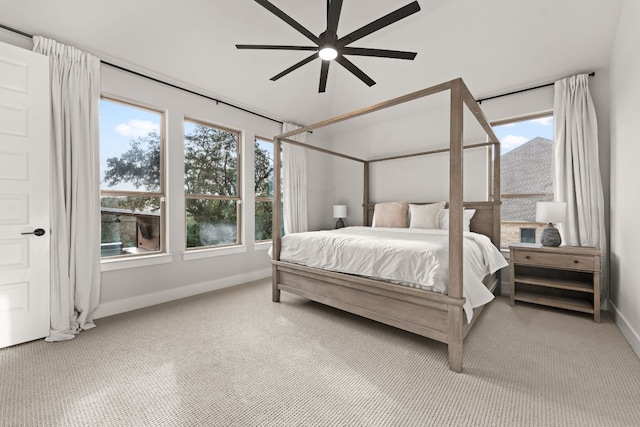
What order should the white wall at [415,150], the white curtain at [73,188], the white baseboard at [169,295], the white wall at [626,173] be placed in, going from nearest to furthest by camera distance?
the white wall at [626,173] < the white curtain at [73,188] < the white baseboard at [169,295] < the white wall at [415,150]

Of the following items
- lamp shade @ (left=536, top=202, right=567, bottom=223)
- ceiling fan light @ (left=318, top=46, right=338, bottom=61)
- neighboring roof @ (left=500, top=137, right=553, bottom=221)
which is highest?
ceiling fan light @ (left=318, top=46, right=338, bottom=61)

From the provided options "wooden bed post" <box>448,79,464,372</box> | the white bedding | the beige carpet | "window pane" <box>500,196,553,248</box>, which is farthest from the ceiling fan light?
"window pane" <box>500,196,553,248</box>

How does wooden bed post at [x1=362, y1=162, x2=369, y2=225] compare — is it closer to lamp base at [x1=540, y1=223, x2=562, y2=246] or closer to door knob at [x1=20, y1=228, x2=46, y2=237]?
lamp base at [x1=540, y1=223, x2=562, y2=246]

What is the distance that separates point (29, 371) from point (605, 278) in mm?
5190

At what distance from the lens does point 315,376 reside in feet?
6.13

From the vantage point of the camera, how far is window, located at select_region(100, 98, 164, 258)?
9.86 feet

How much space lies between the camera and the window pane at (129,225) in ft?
9.87

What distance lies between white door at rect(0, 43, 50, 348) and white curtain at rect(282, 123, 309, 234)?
289cm

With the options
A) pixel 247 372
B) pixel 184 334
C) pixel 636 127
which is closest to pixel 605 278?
pixel 636 127

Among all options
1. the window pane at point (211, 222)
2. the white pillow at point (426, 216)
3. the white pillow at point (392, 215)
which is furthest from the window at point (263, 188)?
the white pillow at point (426, 216)

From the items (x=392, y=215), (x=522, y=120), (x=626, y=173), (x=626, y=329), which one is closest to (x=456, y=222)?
(x=626, y=173)

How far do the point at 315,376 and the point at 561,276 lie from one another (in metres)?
3.20

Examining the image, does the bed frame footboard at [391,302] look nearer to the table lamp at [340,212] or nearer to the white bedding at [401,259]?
the white bedding at [401,259]

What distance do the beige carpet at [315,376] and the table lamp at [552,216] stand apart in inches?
31.2
